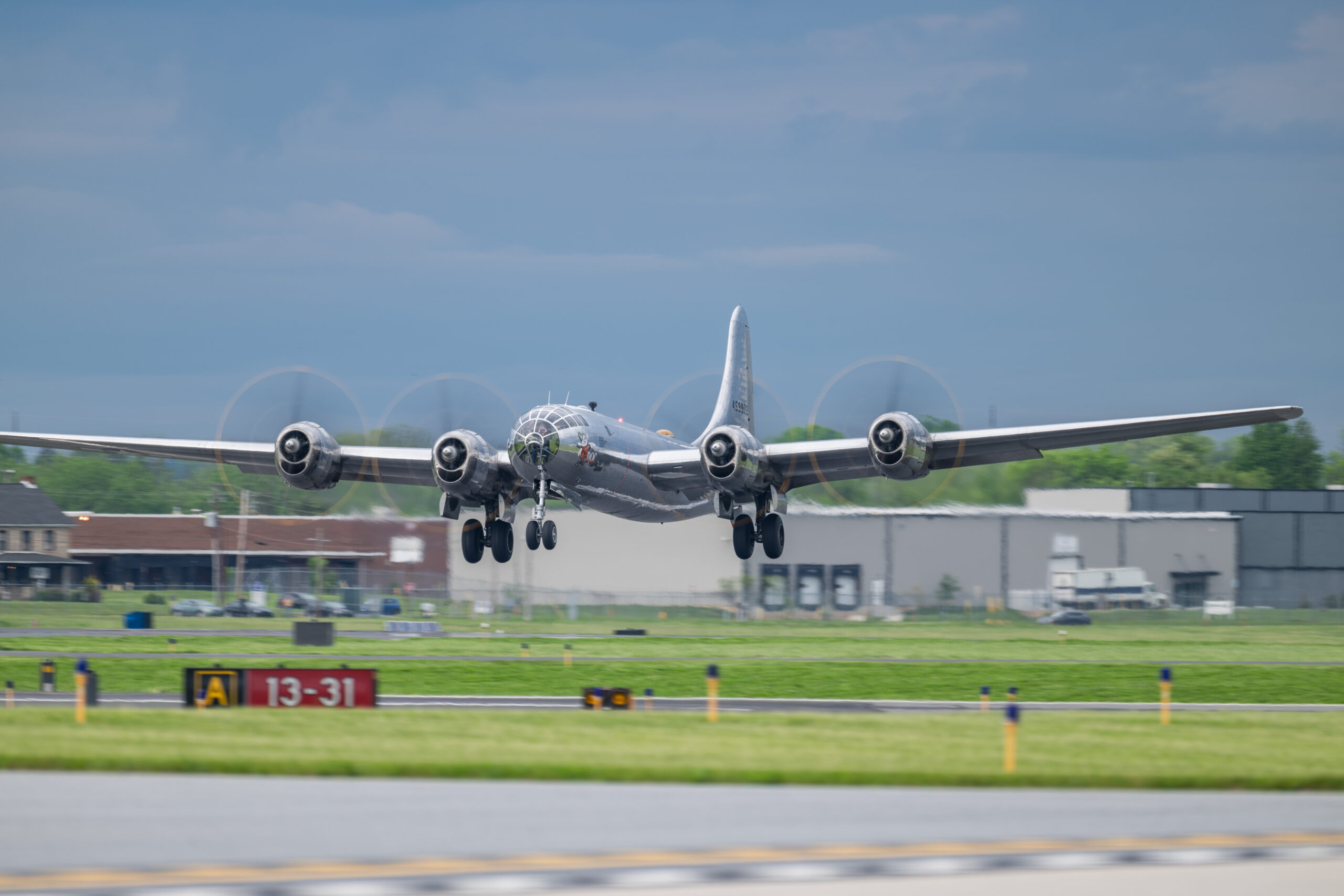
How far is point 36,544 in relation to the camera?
94062 millimetres

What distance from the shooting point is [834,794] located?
1991cm

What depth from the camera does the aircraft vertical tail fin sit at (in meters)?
59.4

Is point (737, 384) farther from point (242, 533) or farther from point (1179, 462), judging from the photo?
point (1179, 462)

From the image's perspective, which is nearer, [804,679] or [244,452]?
[804,679]

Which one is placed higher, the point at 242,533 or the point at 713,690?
the point at 242,533

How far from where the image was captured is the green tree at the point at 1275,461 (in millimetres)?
132000

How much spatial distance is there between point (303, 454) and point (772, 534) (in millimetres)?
16618

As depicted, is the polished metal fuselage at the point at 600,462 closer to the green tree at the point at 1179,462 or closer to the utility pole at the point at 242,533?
the utility pole at the point at 242,533

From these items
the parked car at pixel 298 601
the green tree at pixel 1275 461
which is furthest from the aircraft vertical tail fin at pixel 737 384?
the green tree at pixel 1275 461

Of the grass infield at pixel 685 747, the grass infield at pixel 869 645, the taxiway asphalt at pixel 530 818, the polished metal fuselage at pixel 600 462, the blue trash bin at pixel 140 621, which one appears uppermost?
the polished metal fuselage at pixel 600 462

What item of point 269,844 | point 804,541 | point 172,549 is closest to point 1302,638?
point 804,541

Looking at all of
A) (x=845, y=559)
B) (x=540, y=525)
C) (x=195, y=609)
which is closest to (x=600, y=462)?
(x=540, y=525)

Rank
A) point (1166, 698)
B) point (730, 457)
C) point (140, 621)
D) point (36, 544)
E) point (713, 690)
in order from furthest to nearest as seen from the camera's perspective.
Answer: point (36, 544) < point (140, 621) < point (730, 457) < point (1166, 698) < point (713, 690)

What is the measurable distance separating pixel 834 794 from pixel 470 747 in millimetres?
7618
